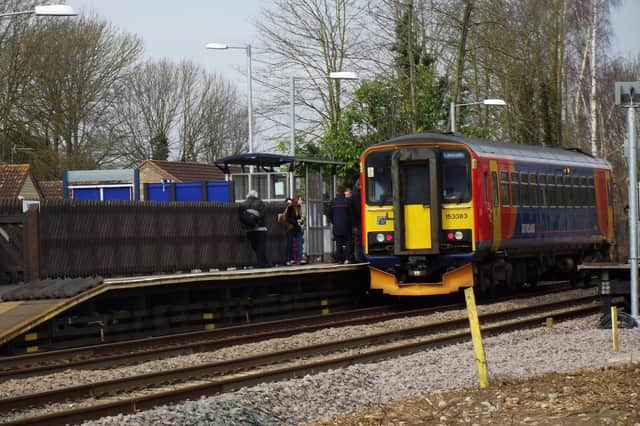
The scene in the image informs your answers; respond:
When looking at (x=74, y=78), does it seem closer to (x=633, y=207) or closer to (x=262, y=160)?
(x=262, y=160)

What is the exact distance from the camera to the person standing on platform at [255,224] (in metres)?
22.4

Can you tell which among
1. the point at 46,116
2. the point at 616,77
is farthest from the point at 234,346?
the point at 616,77

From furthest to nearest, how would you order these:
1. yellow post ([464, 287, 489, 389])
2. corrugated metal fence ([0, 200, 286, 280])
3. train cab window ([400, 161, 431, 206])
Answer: train cab window ([400, 161, 431, 206]), corrugated metal fence ([0, 200, 286, 280]), yellow post ([464, 287, 489, 389])

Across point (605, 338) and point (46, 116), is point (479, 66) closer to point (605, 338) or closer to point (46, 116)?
point (46, 116)

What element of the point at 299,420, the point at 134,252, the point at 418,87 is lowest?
the point at 299,420

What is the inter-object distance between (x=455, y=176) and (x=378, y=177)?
5.02 feet

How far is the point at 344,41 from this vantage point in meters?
49.7

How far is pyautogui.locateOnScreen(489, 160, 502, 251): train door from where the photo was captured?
22656 mm

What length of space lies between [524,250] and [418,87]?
48.1 feet

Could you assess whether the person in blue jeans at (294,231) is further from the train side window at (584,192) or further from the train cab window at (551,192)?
the train side window at (584,192)

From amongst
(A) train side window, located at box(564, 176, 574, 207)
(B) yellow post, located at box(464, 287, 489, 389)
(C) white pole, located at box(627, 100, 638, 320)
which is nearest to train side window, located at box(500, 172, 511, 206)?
(A) train side window, located at box(564, 176, 574, 207)

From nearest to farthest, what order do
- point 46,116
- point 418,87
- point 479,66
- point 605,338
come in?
1. point 605,338
2. point 418,87
3. point 479,66
4. point 46,116

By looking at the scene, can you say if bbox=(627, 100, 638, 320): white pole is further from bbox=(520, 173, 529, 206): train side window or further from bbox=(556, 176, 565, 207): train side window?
bbox=(556, 176, 565, 207): train side window

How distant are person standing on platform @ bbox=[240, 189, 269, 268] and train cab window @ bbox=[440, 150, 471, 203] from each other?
3.43 meters
